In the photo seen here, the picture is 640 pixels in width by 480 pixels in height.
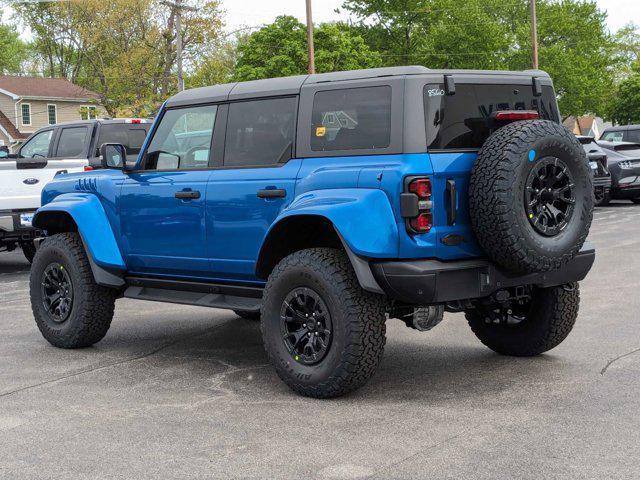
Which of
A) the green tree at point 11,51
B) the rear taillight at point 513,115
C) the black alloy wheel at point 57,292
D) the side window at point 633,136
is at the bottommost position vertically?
the black alloy wheel at point 57,292

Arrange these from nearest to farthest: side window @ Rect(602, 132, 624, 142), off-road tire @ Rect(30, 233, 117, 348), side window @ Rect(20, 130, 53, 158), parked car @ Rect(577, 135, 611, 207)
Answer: off-road tire @ Rect(30, 233, 117, 348)
side window @ Rect(20, 130, 53, 158)
parked car @ Rect(577, 135, 611, 207)
side window @ Rect(602, 132, 624, 142)

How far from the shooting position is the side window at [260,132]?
6.25 metres

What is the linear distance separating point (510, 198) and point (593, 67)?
203ft

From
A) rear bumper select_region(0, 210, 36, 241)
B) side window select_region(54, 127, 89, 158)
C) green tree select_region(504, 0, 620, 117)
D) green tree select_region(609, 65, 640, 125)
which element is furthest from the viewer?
green tree select_region(504, 0, 620, 117)

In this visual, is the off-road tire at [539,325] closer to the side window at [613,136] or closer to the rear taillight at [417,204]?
the rear taillight at [417,204]

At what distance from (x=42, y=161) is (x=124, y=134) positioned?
212cm

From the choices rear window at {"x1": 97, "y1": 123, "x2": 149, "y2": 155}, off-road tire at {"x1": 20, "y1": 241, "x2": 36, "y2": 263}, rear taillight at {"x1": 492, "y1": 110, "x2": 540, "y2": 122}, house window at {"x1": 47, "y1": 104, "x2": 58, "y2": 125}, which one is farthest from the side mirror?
house window at {"x1": 47, "y1": 104, "x2": 58, "y2": 125}

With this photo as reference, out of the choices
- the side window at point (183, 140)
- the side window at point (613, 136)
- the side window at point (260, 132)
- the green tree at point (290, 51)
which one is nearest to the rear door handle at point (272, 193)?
the side window at point (260, 132)

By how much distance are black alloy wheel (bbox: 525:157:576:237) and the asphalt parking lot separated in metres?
1.02

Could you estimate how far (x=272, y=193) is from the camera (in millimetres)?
6090

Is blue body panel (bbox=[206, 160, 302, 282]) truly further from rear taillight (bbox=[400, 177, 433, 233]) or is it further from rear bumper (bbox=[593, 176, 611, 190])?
rear bumper (bbox=[593, 176, 611, 190])

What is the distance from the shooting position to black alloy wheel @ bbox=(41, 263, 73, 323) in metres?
7.61

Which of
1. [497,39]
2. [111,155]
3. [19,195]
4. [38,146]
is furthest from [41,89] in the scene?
[111,155]

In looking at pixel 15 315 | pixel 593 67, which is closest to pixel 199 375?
pixel 15 315
